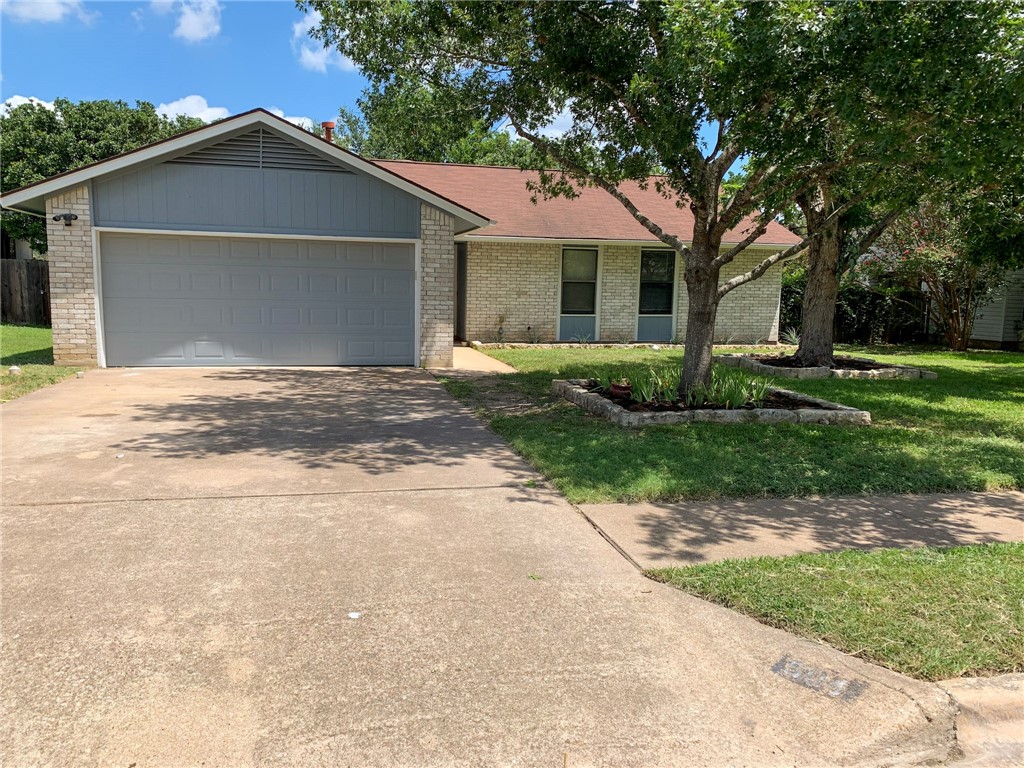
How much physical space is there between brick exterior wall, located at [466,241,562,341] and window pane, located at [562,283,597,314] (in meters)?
0.31

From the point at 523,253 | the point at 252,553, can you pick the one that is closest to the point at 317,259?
the point at 523,253

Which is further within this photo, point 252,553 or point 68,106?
point 68,106

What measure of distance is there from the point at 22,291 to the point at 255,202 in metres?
11.6

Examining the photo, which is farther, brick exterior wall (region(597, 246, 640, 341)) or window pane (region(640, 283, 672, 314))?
window pane (region(640, 283, 672, 314))

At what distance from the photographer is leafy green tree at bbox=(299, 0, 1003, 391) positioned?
19.8ft

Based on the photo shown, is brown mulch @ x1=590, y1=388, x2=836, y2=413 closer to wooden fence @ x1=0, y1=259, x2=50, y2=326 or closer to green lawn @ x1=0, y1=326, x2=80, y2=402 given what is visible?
green lawn @ x1=0, y1=326, x2=80, y2=402

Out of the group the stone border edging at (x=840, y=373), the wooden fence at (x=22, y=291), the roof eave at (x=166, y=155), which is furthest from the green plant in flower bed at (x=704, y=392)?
the wooden fence at (x=22, y=291)

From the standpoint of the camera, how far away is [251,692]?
2.98 metres

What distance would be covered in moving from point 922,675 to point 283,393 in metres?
8.69

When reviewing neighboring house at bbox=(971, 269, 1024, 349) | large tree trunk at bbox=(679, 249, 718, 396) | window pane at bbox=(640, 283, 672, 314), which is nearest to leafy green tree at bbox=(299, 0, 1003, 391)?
large tree trunk at bbox=(679, 249, 718, 396)

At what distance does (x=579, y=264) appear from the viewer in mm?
18125

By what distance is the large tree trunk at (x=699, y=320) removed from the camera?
8836mm

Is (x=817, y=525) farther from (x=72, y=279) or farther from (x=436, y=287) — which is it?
(x=72, y=279)

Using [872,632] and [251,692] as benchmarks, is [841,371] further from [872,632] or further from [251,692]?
[251,692]
